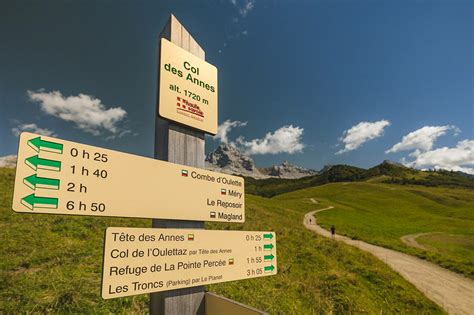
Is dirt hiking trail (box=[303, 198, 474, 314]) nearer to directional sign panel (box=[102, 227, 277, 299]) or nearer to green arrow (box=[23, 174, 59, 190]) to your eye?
directional sign panel (box=[102, 227, 277, 299])

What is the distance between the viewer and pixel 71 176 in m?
2.13

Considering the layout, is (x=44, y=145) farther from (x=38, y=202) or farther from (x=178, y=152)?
(x=178, y=152)

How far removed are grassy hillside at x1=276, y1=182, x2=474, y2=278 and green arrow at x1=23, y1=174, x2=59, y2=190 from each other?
22471 mm

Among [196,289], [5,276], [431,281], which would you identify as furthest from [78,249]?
[431,281]

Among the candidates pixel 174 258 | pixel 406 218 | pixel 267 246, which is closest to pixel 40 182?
pixel 174 258

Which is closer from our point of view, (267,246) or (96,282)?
(267,246)

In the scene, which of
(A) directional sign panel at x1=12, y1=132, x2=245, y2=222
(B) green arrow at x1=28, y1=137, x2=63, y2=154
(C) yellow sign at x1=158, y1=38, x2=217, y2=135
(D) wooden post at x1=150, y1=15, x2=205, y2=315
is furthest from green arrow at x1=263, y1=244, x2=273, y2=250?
(B) green arrow at x1=28, y1=137, x2=63, y2=154

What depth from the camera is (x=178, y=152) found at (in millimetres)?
2924

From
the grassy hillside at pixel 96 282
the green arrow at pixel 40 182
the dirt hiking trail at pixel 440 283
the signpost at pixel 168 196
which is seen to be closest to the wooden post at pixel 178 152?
the signpost at pixel 168 196

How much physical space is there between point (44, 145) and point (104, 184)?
52cm

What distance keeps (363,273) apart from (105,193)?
13050 mm

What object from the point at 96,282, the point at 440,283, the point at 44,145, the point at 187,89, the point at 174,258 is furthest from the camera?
the point at 440,283

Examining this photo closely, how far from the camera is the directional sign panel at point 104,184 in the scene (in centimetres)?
194

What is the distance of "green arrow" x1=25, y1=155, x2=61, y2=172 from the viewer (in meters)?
1.94
